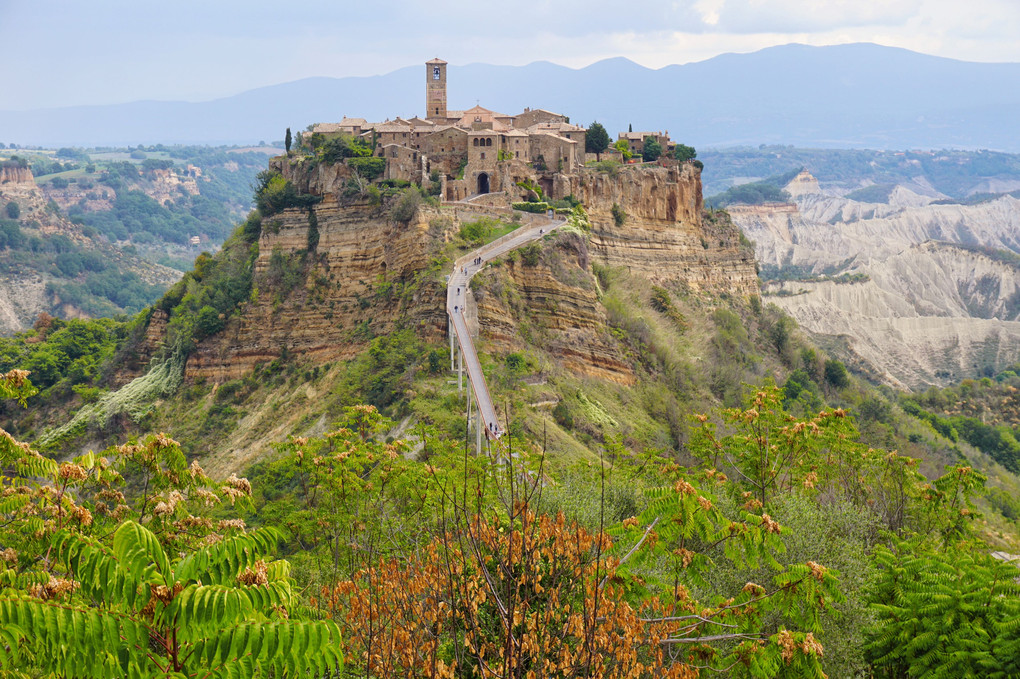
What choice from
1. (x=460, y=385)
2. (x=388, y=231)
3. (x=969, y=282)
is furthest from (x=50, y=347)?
(x=969, y=282)

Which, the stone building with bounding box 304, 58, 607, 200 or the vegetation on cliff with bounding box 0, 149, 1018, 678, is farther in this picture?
the stone building with bounding box 304, 58, 607, 200

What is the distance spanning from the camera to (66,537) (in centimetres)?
871

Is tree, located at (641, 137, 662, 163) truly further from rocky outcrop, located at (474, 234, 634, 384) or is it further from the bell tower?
rocky outcrop, located at (474, 234, 634, 384)

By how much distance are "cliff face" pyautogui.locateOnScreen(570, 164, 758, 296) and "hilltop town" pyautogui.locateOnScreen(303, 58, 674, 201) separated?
1.99 m

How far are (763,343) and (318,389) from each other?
3400 cm

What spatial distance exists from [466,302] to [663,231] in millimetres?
27798

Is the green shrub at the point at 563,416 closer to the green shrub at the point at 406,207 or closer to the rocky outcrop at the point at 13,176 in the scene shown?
the green shrub at the point at 406,207

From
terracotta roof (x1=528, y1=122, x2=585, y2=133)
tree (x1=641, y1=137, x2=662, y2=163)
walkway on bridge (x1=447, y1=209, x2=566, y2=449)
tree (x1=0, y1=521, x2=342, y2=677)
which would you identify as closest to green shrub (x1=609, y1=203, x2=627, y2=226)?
terracotta roof (x1=528, y1=122, x2=585, y2=133)

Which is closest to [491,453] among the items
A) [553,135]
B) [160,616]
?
[160,616]

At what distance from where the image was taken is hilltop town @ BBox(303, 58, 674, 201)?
54750 mm

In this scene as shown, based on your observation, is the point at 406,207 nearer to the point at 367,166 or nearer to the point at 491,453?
the point at 367,166

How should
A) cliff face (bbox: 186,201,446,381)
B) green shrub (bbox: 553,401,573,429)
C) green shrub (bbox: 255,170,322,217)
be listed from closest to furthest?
green shrub (bbox: 553,401,573,429) < cliff face (bbox: 186,201,446,381) < green shrub (bbox: 255,170,322,217)

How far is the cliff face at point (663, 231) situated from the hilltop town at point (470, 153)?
1.99 metres

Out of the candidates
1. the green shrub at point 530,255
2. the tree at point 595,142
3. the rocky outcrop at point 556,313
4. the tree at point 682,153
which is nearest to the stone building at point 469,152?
the tree at point 595,142
